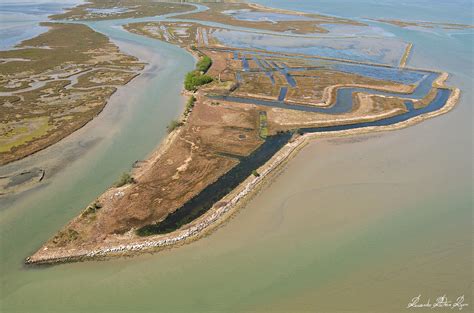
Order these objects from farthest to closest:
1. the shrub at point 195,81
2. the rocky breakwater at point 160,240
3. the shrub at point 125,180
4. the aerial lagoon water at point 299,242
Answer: the shrub at point 195,81 < the shrub at point 125,180 < the rocky breakwater at point 160,240 < the aerial lagoon water at point 299,242

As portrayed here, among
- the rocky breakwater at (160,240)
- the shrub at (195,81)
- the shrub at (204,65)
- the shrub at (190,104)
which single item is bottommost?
the rocky breakwater at (160,240)

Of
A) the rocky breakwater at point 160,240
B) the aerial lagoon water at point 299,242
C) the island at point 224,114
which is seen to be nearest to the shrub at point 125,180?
the island at point 224,114

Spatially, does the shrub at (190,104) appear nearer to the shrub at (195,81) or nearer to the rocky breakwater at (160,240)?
the shrub at (195,81)

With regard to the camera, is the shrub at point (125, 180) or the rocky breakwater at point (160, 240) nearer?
the rocky breakwater at point (160, 240)

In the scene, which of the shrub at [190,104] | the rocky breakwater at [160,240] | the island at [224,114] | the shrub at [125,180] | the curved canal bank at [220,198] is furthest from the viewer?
the shrub at [190,104]

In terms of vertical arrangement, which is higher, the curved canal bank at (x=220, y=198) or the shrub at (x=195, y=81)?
the shrub at (x=195, y=81)

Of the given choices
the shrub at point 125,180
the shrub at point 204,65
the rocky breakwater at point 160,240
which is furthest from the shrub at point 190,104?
the rocky breakwater at point 160,240

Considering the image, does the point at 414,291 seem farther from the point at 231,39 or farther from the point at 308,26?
the point at 308,26

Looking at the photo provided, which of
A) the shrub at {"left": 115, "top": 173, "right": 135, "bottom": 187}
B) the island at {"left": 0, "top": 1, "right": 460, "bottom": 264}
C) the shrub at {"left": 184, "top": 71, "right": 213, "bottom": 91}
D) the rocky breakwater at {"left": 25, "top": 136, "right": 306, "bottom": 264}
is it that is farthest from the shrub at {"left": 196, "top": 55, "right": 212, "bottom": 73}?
the rocky breakwater at {"left": 25, "top": 136, "right": 306, "bottom": 264}

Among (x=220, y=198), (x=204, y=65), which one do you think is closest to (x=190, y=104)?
(x=204, y=65)
